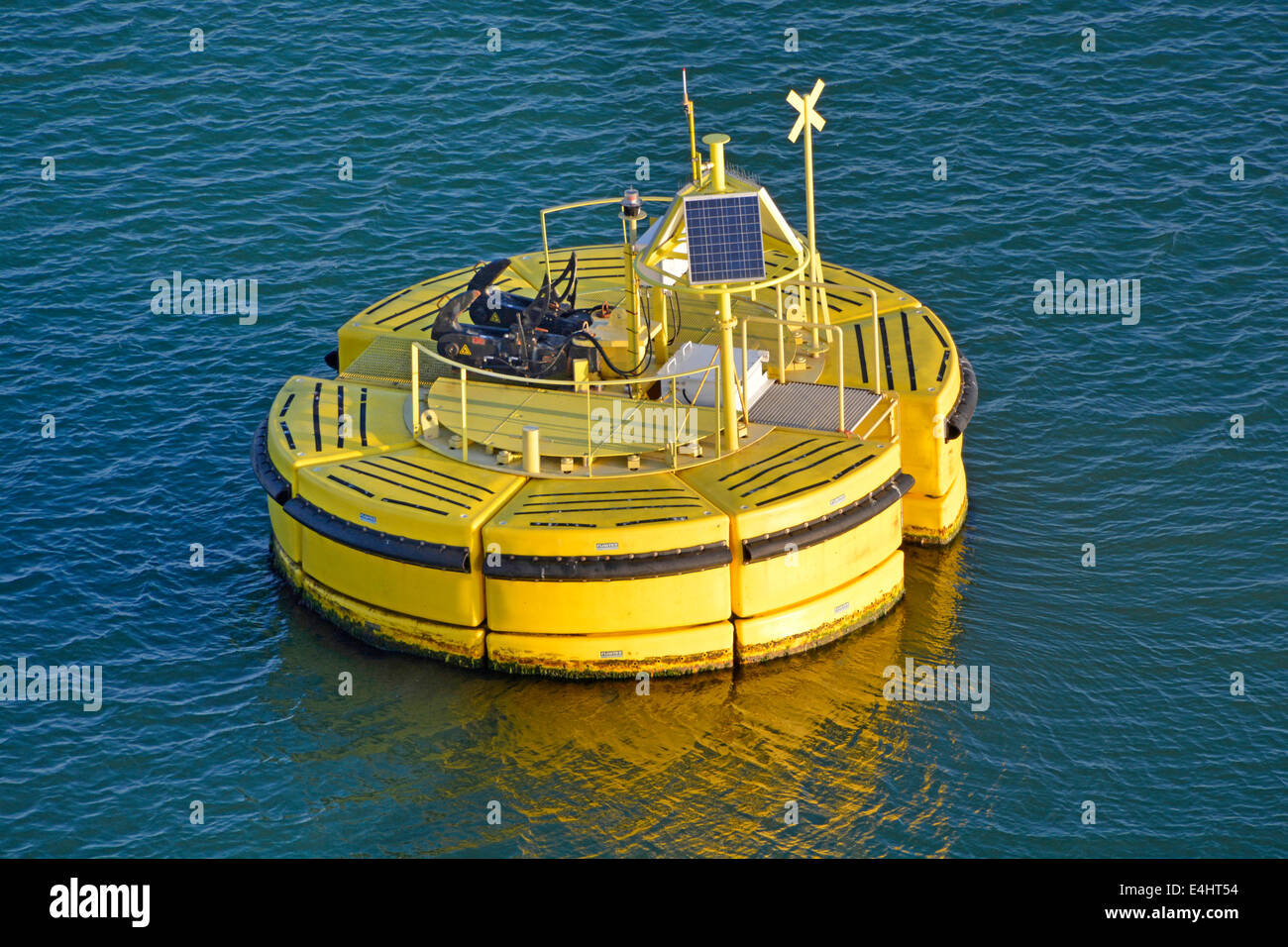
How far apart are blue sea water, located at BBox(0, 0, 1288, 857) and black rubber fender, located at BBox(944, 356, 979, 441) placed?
2.04m

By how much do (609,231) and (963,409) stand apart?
1313cm

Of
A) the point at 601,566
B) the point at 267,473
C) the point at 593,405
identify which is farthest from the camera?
the point at 593,405

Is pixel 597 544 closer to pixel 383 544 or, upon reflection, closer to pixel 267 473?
pixel 383 544

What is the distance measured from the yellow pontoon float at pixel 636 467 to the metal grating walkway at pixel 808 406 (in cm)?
4

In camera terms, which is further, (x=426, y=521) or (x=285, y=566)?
(x=285, y=566)

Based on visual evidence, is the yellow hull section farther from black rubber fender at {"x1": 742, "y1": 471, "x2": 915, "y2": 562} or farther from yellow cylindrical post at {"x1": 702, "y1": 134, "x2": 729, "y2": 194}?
yellow cylindrical post at {"x1": 702, "y1": 134, "x2": 729, "y2": 194}

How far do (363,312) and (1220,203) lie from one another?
18898mm

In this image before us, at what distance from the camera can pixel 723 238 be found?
2930cm

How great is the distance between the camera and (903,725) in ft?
93.3

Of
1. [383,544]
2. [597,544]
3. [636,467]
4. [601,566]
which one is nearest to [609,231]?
[636,467]

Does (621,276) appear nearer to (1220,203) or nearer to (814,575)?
(814,575)

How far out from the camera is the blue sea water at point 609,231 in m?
27.1

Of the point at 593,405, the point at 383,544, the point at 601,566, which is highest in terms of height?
the point at 593,405
